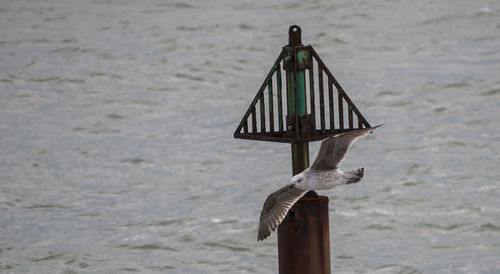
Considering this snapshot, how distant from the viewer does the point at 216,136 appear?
1794cm

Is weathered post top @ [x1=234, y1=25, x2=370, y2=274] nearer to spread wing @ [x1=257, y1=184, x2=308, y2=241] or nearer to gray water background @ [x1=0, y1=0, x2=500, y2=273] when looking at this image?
spread wing @ [x1=257, y1=184, x2=308, y2=241]

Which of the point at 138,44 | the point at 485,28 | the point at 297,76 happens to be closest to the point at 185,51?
the point at 138,44

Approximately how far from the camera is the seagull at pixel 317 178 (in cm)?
673

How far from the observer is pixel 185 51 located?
909 inches

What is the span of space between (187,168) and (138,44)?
7.24 m

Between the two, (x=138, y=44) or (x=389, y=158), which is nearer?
(x=389, y=158)

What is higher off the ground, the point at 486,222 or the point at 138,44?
the point at 138,44

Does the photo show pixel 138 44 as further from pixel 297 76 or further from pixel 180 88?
pixel 297 76

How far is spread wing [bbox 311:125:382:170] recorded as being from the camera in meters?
6.81

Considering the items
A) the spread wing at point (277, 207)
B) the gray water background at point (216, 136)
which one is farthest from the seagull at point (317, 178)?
the gray water background at point (216, 136)

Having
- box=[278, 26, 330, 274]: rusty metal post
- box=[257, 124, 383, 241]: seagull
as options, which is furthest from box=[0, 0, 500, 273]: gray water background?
box=[278, 26, 330, 274]: rusty metal post

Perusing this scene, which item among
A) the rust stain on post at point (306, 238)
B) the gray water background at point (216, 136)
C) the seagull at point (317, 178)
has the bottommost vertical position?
the gray water background at point (216, 136)

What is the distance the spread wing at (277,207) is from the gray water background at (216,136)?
5.90 metres

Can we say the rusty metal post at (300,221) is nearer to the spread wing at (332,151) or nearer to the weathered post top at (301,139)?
the weathered post top at (301,139)
